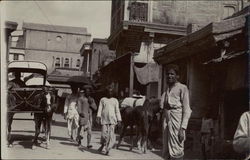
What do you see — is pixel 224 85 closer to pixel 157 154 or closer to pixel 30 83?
pixel 157 154

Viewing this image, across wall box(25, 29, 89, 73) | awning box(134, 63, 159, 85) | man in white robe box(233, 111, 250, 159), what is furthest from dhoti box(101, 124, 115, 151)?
wall box(25, 29, 89, 73)

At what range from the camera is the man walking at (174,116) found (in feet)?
20.6

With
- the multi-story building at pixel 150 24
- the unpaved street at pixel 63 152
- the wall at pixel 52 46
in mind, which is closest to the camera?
the unpaved street at pixel 63 152

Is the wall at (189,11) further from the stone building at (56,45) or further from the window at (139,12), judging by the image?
the stone building at (56,45)

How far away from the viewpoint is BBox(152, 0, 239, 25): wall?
23.8 metres

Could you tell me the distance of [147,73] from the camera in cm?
1878

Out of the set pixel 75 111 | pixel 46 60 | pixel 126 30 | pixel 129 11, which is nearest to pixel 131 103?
pixel 75 111

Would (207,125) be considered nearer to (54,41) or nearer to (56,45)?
(56,45)

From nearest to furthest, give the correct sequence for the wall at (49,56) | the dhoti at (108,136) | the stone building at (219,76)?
the stone building at (219,76) < the dhoti at (108,136) < the wall at (49,56)

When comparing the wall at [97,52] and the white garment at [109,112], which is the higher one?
the wall at [97,52]

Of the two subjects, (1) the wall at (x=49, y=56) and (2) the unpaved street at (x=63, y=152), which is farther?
(1) the wall at (x=49, y=56)

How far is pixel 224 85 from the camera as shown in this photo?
11703 mm

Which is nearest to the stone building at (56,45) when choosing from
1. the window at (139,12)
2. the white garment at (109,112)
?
the window at (139,12)

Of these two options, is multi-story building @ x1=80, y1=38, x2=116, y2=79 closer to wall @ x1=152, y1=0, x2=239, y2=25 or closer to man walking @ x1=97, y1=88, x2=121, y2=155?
wall @ x1=152, y1=0, x2=239, y2=25
